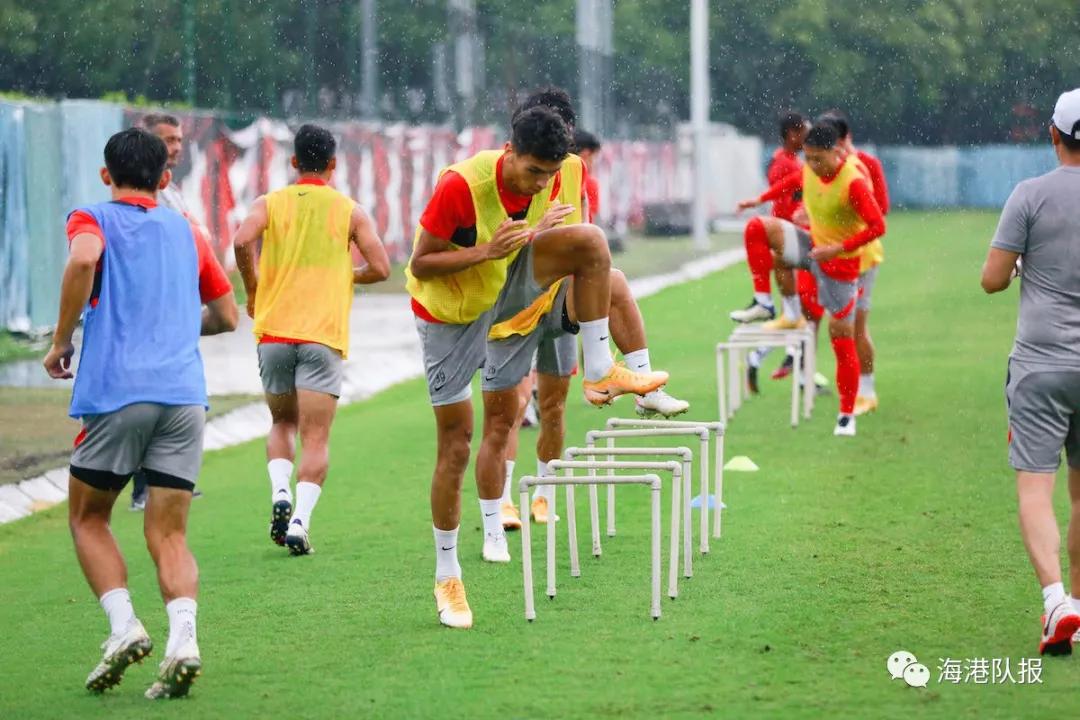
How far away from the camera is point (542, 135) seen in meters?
6.91

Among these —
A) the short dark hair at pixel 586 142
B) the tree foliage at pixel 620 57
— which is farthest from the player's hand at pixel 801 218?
the tree foliage at pixel 620 57

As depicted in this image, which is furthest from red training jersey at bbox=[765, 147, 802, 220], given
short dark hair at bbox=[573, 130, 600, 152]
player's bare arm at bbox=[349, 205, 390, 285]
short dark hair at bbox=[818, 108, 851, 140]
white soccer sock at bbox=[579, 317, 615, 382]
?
white soccer sock at bbox=[579, 317, 615, 382]

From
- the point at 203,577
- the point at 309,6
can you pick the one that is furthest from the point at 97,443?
the point at 309,6

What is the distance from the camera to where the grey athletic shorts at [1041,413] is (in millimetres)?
6672

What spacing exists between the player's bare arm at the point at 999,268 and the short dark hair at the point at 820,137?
596cm

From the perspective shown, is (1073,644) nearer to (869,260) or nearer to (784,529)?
(784,529)

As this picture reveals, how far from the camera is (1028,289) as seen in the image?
6.77 meters

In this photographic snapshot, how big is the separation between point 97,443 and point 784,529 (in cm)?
419

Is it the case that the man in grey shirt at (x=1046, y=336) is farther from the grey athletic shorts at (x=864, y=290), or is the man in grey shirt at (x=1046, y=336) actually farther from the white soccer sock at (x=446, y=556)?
the grey athletic shorts at (x=864, y=290)

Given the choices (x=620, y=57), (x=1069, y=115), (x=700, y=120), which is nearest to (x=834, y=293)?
(x=1069, y=115)

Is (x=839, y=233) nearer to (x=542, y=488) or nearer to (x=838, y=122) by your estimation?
(x=838, y=122)

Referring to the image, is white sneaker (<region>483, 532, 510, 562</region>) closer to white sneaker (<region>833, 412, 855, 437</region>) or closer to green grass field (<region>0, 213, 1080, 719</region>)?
green grass field (<region>0, 213, 1080, 719</region>)

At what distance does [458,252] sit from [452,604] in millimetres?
1439

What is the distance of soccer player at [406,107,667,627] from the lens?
7062mm
